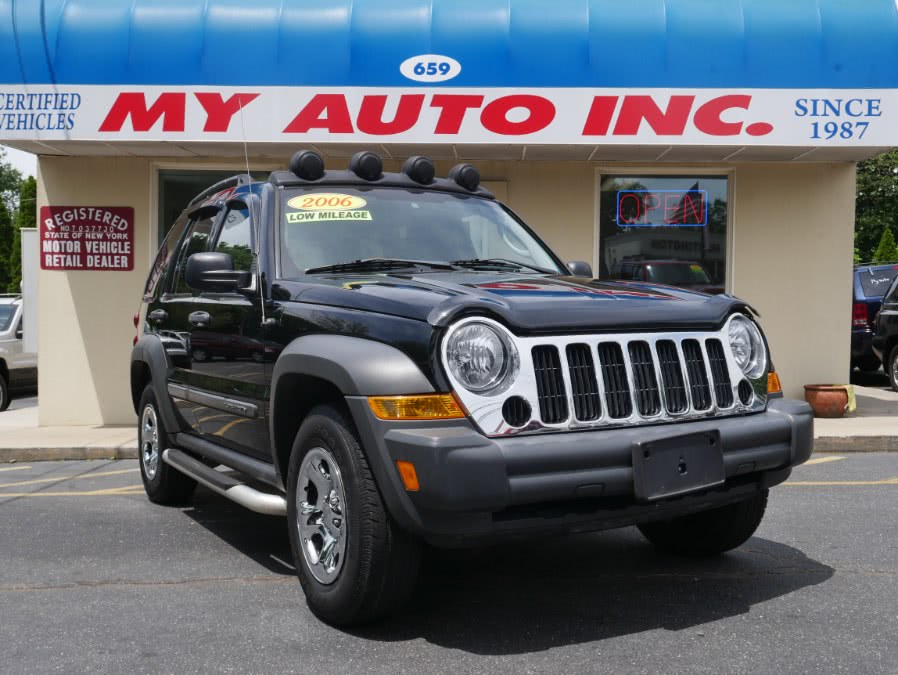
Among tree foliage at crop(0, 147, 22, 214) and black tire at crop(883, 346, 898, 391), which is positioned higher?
tree foliage at crop(0, 147, 22, 214)

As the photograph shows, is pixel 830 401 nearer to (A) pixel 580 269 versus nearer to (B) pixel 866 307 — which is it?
(B) pixel 866 307

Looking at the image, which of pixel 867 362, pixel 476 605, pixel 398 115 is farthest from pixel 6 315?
pixel 867 362

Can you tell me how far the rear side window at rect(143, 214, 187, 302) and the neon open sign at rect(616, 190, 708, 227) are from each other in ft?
19.4

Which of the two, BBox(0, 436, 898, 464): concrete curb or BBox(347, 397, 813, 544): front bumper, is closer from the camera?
BBox(347, 397, 813, 544): front bumper

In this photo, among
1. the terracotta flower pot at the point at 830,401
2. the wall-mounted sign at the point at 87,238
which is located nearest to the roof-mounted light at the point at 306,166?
the wall-mounted sign at the point at 87,238

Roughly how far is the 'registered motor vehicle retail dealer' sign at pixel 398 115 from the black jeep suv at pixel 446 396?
449 cm

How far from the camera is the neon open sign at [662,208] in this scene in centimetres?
1086

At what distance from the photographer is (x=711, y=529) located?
4.58 metres

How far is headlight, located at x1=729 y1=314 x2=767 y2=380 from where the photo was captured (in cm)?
400

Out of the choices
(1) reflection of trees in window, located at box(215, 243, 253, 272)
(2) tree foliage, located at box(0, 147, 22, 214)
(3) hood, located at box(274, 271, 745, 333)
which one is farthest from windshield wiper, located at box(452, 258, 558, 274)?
(2) tree foliage, located at box(0, 147, 22, 214)

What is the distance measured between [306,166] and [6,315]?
11.1 meters

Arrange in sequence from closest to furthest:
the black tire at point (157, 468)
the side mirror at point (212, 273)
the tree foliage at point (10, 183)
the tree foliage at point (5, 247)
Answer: the side mirror at point (212, 273), the black tire at point (157, 468), the tree foliage at point (5, 247), the tree foliage at point (10, 183)

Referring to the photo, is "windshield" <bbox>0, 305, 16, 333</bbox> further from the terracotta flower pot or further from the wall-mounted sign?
the terracotta flower pot

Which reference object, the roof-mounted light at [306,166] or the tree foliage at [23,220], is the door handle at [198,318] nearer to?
the roof-mounted light at [306,166]
